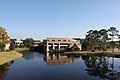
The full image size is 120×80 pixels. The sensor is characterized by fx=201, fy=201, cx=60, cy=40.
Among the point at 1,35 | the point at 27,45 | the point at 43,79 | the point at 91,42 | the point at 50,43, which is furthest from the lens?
the point at 27,45

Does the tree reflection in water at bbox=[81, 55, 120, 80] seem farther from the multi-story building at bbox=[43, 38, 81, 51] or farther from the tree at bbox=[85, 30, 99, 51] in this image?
the multi-story building at bbox=[43, 38, 81, 51]

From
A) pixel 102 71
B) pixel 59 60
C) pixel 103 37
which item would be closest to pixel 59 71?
pixel 102 71

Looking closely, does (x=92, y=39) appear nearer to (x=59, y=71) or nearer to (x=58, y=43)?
(x=58, y=43)

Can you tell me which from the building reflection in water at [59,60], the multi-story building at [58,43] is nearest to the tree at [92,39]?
the multi-story building at [58,43]

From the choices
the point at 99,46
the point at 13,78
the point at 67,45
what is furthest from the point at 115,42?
the point at 13,78

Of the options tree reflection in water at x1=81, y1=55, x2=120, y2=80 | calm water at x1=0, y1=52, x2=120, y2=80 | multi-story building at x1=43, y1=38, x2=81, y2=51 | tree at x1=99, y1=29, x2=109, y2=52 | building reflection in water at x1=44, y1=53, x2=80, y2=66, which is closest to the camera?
calm water at x1=0, y1=52, x2=120, y2=80

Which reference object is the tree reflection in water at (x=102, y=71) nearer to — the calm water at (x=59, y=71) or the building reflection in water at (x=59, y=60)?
the calm water at (x=59, y=71)

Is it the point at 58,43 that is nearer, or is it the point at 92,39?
the point at 92,39

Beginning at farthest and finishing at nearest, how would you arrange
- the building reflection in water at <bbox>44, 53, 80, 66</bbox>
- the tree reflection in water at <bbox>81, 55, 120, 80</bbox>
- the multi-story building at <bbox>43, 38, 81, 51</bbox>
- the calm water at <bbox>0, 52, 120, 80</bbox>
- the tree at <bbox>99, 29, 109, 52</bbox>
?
1. the multi-story building at <bbox>43, 38, 81, 51</bbox>
2. the tree at <bbox>99, 29, 109, 52</bbox>
3. the building reflection in water at <bbox>44, 53, 80, 66</bbox>
4. the tree reflection in water at <bbox>81, 55, 120, 80</bbox>
5. the calm water at <bbox>0, 52, 120, 80</bbox>

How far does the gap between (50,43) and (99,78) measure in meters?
106

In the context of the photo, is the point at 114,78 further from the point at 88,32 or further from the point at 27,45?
the point at 27,45

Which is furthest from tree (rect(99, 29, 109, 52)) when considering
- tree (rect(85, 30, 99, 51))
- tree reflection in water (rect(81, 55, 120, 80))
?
tree reflection in water (rect(81, 55, 120, 80))

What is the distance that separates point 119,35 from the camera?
100m

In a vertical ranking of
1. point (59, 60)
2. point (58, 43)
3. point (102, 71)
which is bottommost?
point (102, 71)
